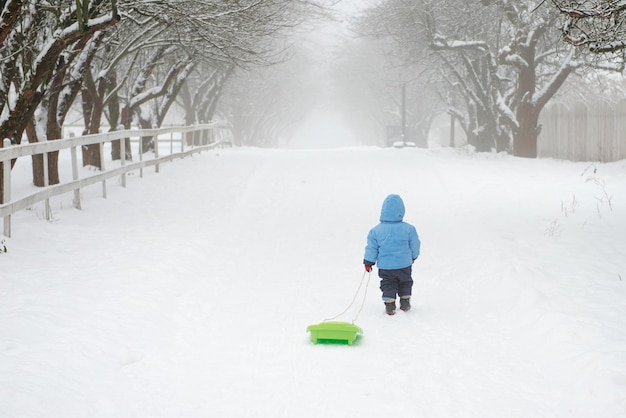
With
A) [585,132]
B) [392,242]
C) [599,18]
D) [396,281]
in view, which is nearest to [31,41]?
[392,242]

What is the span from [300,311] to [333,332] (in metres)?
1.23

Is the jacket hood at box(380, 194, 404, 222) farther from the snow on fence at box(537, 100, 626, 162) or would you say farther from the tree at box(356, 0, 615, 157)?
the snow on fence at box(537, 100, 626, 162)

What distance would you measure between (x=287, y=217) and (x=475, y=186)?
16.4 ft

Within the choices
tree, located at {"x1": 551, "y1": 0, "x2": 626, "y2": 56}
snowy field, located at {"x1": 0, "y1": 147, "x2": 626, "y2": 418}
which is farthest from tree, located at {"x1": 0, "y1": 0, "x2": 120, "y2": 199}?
tree, located at {"x1": 551, "y1": 0, "x2": 626, "y2": 56}

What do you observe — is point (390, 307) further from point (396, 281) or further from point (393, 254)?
point (393, 254)

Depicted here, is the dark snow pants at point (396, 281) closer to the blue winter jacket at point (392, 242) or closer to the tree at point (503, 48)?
the blue winter jacket at point (392, 242)

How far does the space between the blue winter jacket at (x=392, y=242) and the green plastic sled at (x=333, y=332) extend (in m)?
1.35

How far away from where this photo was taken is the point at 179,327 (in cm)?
703

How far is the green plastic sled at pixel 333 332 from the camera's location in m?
6.43

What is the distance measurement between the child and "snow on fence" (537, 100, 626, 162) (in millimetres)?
15255

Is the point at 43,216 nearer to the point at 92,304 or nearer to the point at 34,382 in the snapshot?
the point at 92,304

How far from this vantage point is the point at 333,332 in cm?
643

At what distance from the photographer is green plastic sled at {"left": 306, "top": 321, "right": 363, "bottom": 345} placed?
643 cm

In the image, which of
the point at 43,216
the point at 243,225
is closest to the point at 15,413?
the point at 43,216
